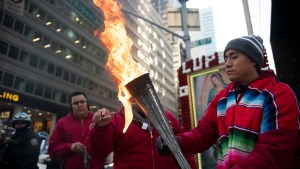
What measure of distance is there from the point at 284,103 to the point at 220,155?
809 millimetres

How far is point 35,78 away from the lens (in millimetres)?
35750

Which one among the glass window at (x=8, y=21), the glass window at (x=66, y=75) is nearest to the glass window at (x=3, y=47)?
the glass window at (x=8, y=21)

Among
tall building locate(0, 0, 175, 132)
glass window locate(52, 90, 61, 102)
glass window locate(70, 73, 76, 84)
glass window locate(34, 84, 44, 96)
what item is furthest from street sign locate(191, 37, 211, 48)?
glass window locate(70, 73, 76, 84)

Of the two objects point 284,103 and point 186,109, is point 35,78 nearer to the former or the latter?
point 186,109

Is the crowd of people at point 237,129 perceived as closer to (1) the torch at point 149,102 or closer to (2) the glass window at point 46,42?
(1) the torch at point 149,102

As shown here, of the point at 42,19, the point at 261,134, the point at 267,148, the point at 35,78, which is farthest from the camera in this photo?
the point at 42,19

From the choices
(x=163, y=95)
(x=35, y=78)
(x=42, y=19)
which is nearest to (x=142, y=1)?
(x=163, y=95)

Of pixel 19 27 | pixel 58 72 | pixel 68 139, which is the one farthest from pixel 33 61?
pixel 68 139

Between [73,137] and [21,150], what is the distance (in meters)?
2.37

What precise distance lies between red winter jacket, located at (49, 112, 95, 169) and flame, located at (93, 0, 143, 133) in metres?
1.74

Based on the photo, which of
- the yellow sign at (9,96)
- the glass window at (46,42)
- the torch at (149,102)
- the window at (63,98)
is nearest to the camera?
the torch at (149,102)

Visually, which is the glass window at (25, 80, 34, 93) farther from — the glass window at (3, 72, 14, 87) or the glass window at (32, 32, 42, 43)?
the glass window at (32, 32, 42, 43)

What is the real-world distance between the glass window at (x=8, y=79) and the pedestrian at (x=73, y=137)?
3064 cm

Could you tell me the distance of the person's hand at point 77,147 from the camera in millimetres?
4223
